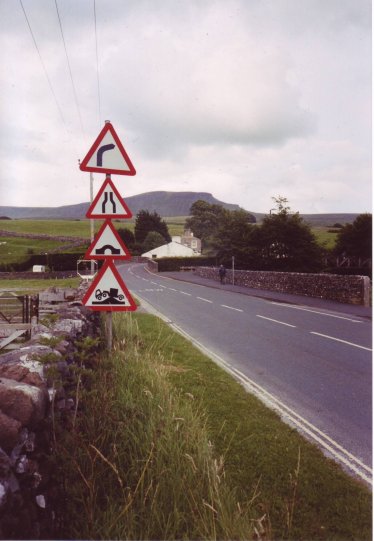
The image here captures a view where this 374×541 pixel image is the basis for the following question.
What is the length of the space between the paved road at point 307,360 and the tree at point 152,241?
80592mm

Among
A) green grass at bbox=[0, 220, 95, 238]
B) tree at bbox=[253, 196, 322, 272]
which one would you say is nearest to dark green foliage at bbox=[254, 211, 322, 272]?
tree at bbox=[253, 196, 322, 272]

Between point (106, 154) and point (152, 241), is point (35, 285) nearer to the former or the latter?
point (106, 154)

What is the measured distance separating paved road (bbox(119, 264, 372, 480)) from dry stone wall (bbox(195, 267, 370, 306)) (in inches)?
102

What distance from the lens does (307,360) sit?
29.7 ft

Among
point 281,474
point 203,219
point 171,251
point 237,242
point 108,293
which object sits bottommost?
point 281,474

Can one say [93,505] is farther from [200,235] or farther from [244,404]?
[200,235]

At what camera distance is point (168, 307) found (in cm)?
1944

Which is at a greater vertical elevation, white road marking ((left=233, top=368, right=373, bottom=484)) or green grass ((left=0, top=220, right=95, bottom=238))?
green grass ((left=0, top=220, right=95, bottom=238))

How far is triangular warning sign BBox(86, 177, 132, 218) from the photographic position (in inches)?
188

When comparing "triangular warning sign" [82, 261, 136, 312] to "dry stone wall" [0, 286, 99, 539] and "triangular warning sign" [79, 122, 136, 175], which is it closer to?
"triangular warning sign" [79, 122, 136, 175]

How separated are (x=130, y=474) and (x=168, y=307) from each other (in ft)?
53.1

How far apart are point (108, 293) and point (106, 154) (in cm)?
157

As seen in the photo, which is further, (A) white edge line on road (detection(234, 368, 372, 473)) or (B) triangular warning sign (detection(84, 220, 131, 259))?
(B) triangular warning sign (detection(84, 220, 131, 259))

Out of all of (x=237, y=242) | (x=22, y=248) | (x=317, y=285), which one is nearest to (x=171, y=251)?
(x=22, y=248)
